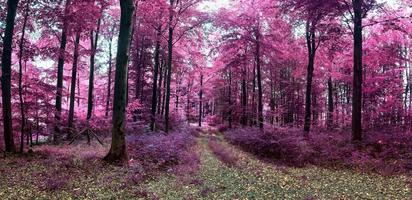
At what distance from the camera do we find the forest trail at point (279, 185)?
751 centimetres

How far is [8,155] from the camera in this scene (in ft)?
39.2

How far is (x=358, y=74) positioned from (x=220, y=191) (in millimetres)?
10297

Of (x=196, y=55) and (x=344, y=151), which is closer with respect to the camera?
(x=344, y=151)

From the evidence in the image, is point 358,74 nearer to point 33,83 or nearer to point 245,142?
point 245,142

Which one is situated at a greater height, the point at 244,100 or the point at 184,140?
the point at 244,100

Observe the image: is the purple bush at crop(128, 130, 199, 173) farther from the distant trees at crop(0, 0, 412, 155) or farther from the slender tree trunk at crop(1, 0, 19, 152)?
the slender tree trunk at crop(1, 0, 19, 152)

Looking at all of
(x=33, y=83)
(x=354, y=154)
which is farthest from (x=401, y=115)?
(x=33, y=83)

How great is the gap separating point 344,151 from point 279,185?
618cm

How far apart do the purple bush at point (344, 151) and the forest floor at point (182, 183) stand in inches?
48.9

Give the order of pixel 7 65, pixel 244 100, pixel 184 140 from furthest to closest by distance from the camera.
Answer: pixel 244 100 → pixel 184 140 → pixel 7 65

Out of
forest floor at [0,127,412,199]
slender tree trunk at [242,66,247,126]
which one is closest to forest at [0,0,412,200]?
forest floor at [0,127,412,199]

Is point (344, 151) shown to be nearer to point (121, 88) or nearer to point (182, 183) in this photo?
point (182, 183)

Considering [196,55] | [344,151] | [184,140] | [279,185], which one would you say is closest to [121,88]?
[279,185]

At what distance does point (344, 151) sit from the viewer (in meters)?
13.5
